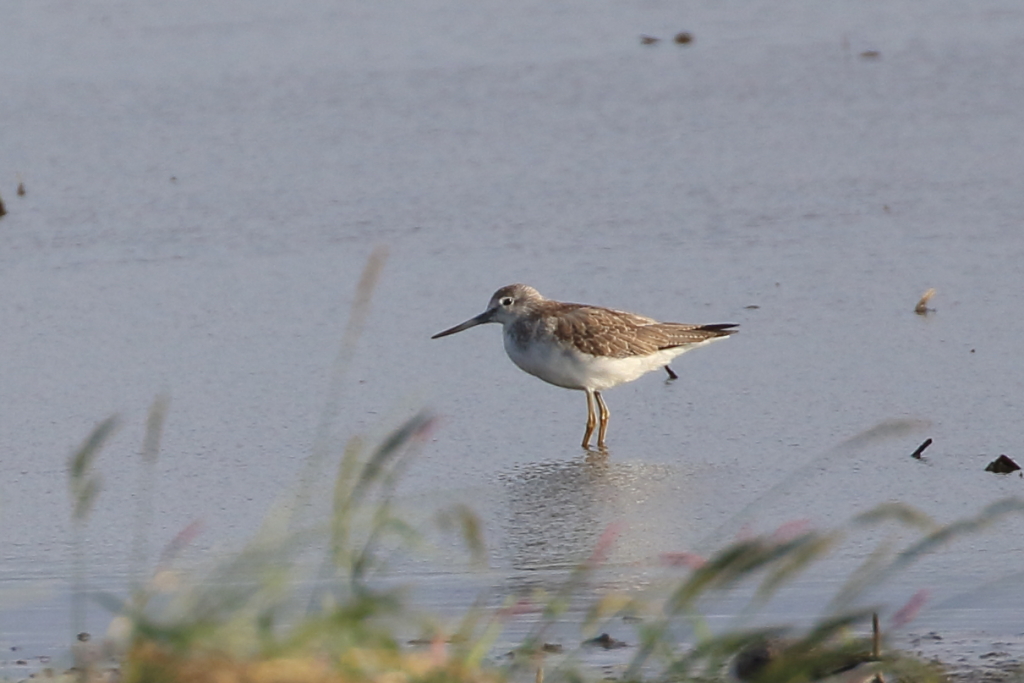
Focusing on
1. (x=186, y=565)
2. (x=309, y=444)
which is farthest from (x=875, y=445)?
(x=186, y=565)

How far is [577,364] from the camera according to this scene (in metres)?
5.93

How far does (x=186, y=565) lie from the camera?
430 cm

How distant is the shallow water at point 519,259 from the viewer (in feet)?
15.7

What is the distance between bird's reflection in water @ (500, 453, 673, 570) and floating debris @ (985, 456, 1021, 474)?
992 millimetres

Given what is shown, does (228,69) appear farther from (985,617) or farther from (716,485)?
(985,617)

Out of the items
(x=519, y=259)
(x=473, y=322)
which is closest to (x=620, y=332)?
(x=473, y=322)

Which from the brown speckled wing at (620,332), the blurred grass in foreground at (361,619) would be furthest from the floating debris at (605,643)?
the brown speckled wing at (620,332)

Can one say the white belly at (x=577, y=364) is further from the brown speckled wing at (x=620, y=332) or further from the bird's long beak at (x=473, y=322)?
the bird's long beak at (x=473, y=322)

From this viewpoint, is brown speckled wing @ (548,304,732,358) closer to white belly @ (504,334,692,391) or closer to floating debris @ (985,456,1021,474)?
white belly @ (504,334,692,391)

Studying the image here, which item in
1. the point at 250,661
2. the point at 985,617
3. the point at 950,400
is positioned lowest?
the point at 250,661

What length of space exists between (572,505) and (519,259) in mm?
2492

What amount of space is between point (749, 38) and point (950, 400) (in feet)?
18.2

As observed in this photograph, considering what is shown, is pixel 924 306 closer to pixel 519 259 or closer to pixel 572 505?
pixel 519 259

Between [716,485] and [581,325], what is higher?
[581,325]
